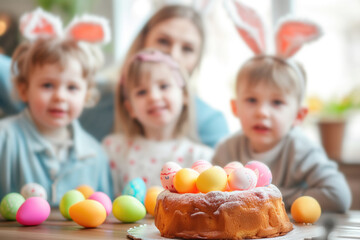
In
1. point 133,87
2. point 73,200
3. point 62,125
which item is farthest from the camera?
point 133,87

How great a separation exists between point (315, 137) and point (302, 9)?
0.66 m

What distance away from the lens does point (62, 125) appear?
1736 mm

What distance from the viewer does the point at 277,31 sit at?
1542 mm

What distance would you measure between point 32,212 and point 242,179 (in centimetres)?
56

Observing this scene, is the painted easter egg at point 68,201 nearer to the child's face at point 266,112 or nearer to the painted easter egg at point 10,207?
the painted easter egg at point 10,207

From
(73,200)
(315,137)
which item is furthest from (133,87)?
(315,137)

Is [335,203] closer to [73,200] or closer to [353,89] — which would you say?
[73,200]

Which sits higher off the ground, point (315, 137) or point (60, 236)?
point (315, 137)

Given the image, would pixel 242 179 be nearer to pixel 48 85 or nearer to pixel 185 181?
pixel 185 181

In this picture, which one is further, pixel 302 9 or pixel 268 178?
pixel 302 9

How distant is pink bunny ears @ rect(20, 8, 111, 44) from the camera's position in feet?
5.81

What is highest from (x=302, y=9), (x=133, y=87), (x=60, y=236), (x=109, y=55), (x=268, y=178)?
(x=302, y=9)

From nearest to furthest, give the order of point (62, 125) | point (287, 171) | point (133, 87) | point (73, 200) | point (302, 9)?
1. point (73, 200)
2. point (287, 171)
3. point (62, 125)
4. point (133, 87)
5. point (302, 9)

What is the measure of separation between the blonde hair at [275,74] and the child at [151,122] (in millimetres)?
375
